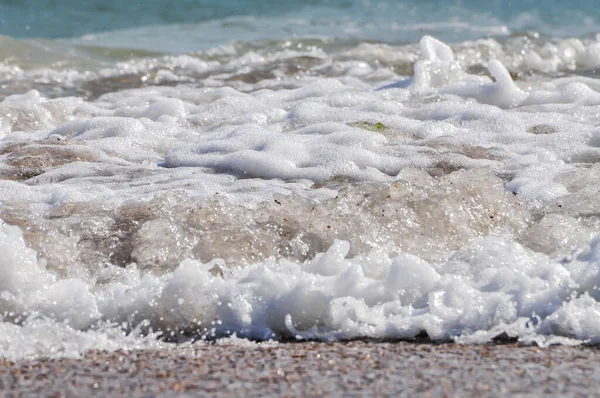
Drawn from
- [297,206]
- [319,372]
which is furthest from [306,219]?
[319,372]

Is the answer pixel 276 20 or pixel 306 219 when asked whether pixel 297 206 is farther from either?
pixel 276 20

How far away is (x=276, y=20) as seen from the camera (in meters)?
12.1

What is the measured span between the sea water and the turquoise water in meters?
2.83

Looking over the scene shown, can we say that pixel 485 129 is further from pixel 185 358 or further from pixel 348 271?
pixel 185 358

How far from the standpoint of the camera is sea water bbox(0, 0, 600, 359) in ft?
8.11

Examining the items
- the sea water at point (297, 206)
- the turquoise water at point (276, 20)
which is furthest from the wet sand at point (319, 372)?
the turquoise water at point (276, 20)

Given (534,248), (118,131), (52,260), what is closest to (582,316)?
(534,248)

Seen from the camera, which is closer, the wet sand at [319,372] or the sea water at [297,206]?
the wet sand at [319,372]

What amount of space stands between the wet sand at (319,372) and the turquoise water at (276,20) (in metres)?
7.54

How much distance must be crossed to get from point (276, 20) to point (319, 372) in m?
10.4

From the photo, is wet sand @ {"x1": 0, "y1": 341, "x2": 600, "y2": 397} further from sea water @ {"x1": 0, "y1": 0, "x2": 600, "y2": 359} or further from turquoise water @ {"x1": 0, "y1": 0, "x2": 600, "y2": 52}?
turquoise water @ {"x1": 0, "y1": 0, "x2": 600, "y2": 52}

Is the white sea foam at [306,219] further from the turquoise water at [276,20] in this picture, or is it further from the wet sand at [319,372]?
the turquoise water at [276,20]

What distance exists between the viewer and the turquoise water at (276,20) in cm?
1038

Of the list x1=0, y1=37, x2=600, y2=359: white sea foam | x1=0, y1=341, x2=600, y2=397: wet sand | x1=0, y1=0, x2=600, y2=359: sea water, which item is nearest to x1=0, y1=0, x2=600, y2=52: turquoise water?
x1=0, y1=0, x2=600, y2=359: sea water
